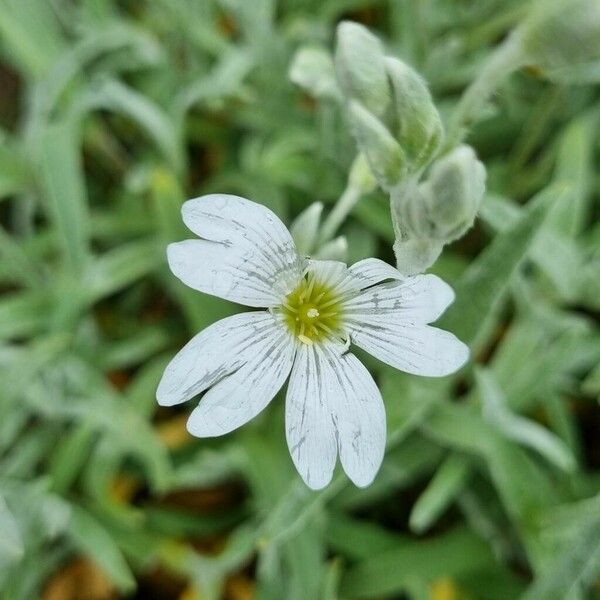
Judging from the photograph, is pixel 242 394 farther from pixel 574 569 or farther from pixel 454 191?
pixel 574 569

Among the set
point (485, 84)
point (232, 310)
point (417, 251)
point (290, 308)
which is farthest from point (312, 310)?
point (232, 310)

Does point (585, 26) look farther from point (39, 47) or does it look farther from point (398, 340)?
point (39, 47)

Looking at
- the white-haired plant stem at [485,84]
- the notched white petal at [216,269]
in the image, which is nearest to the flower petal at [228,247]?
the notched white petal at [216,269]

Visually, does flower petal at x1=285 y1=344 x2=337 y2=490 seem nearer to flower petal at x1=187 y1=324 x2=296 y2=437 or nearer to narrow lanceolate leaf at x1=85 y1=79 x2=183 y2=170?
flower petal at x1=187 y1=324 x2=296 y2=437

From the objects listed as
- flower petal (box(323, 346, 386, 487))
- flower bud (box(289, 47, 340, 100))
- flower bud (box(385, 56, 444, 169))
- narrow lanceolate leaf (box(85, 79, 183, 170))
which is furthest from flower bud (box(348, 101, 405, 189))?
narrow lanceolate leaf (box(85, 79, 183, 170))

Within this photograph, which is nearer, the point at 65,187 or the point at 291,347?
the point at 291,347

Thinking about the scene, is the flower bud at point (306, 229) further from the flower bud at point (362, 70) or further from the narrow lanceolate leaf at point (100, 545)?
the narrow lanceolate leaf at point (100, 545)
